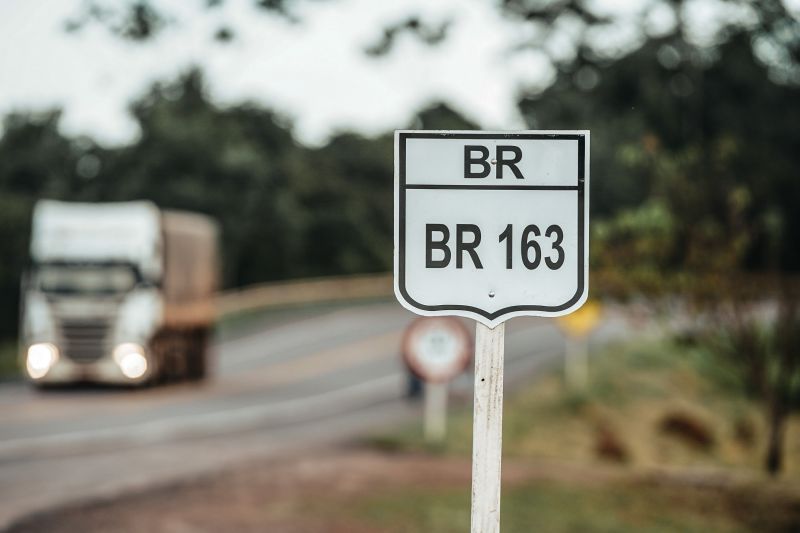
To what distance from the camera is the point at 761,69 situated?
11422mm

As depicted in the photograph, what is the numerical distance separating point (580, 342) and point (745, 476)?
1802 cm

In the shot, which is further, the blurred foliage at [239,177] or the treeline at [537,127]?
the blurred foliage at [239,177]

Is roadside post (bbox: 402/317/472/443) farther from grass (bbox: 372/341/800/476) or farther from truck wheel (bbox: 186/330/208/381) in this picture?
truck wheel (bbox: 186/330/208/381)

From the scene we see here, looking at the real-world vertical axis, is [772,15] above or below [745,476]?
above

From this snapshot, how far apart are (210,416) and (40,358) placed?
3996 mm

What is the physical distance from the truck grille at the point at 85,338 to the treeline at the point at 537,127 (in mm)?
8630

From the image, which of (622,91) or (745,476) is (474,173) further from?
(745,476)

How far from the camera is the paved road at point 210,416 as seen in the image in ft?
38.7

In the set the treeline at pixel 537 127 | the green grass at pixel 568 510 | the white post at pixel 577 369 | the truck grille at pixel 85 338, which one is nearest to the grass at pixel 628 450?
the green grass at pixel 568 510

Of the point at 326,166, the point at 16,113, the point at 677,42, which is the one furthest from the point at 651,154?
the point at 326,166

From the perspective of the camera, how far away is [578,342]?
29.7 m

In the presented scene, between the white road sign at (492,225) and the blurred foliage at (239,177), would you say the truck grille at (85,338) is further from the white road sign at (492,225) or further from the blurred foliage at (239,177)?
the blurred foliage at (239,177)

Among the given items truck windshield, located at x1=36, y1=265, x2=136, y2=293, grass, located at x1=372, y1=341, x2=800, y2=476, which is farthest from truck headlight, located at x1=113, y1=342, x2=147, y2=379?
grass, located at x1=372, y1=341, x2=800, y2=476

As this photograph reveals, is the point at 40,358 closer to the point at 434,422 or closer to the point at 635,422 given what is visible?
the point at 434,422
